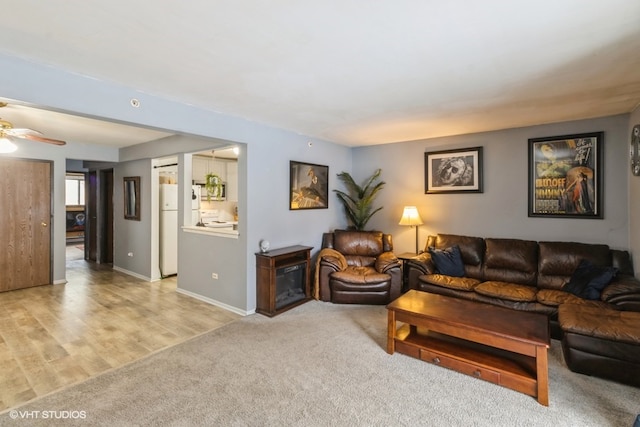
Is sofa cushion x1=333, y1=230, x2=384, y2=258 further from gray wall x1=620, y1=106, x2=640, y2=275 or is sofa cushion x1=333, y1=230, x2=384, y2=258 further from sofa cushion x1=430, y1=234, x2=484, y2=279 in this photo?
gray wall x1=620, y1=106, x2=640, y2=275

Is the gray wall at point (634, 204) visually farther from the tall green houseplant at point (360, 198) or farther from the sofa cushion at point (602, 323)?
the tall green houseplant at point (360, 198)

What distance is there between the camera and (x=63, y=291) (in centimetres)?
484

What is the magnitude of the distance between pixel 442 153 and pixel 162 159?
477 centimetres

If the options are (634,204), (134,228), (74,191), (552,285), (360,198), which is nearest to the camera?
(634,204)

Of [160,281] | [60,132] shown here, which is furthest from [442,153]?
[60,132]

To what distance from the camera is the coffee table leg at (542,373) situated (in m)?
2.18

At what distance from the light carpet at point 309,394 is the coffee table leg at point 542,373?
0.07 meters

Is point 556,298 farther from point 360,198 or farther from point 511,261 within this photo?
point 360,198

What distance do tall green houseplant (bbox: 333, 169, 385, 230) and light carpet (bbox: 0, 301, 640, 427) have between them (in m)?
2.74

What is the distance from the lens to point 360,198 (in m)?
5.54

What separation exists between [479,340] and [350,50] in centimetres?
241

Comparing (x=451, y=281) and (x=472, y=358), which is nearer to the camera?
(x=472, y=358)

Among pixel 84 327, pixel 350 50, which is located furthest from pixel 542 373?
pixel 84 327

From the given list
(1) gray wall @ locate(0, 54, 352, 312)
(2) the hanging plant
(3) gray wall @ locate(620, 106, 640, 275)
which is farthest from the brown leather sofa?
(2) the hanging plant
